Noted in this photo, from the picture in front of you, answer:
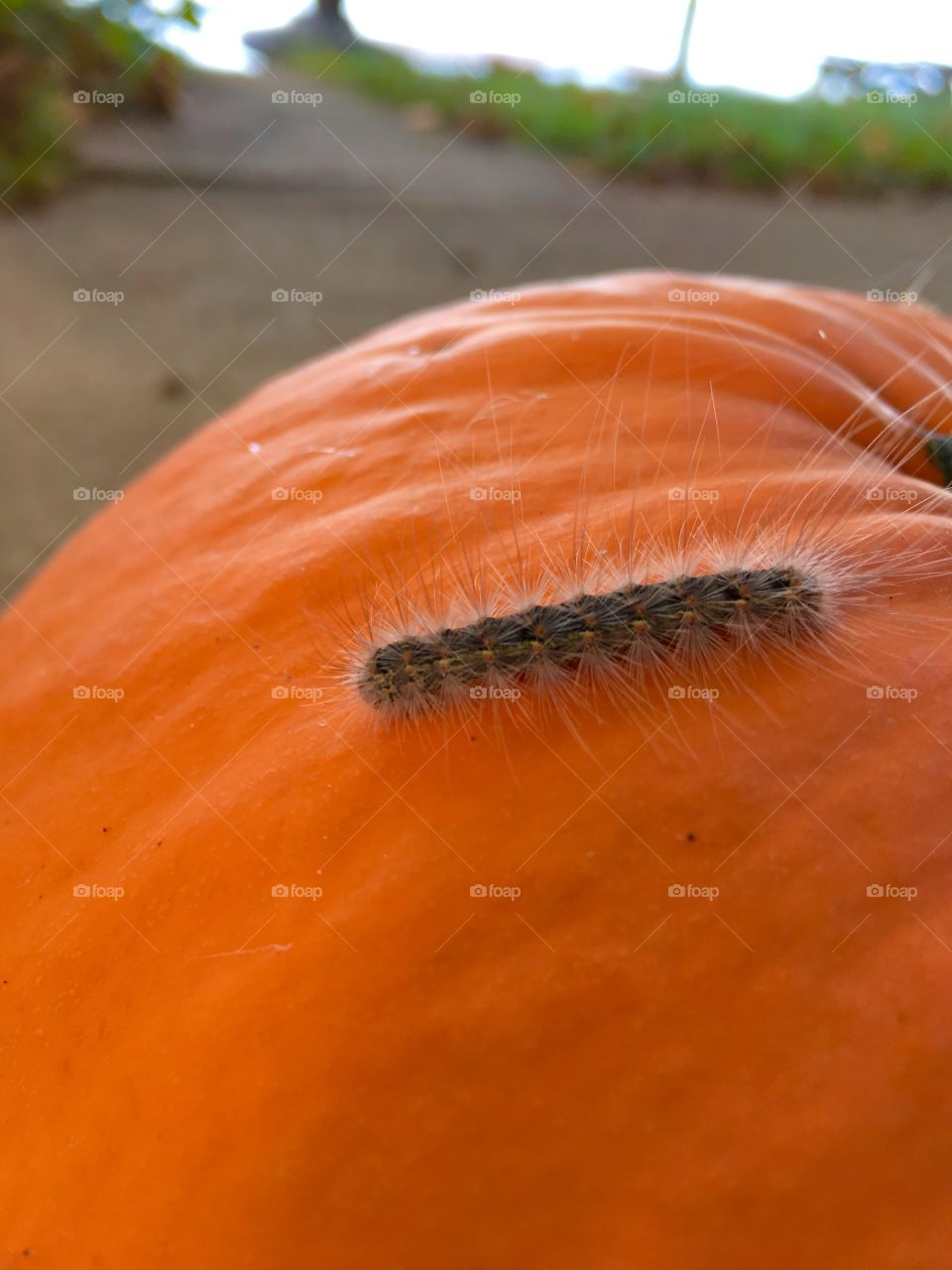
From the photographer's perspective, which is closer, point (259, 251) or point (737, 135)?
point (259, 251)

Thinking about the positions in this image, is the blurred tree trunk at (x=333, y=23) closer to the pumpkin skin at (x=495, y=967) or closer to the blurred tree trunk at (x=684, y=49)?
the blurred tree trunk at (x=684, y=49)

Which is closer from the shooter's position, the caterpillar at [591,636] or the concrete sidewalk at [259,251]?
the caterpillar at [591,636]

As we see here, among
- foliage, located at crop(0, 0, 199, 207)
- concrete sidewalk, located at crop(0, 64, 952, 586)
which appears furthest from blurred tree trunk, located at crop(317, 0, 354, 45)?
foliage, located at crop(0, 0, 199, 207)

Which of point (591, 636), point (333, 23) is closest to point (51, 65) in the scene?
point (591, 636)

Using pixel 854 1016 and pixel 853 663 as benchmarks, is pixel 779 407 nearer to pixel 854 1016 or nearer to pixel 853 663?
pixel 853 663

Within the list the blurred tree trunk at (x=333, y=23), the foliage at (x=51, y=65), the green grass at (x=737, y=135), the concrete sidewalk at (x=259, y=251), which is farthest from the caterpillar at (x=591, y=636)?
the blurred tree trunk at (x=333, y=23)

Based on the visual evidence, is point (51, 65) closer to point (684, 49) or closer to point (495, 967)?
point (684, 49)
